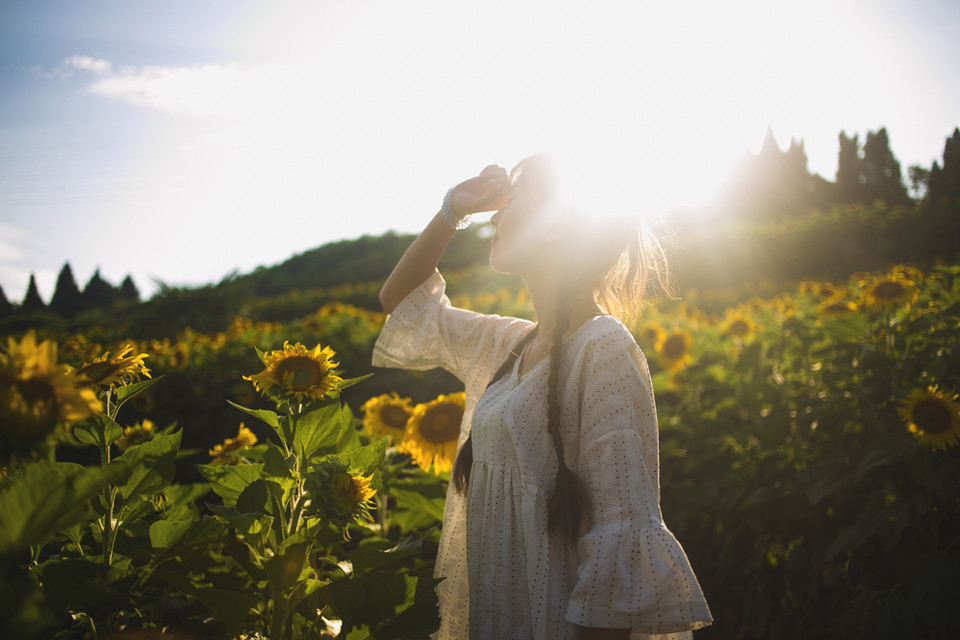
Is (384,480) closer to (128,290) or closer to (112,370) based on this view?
(112,370)

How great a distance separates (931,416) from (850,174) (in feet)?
59.3

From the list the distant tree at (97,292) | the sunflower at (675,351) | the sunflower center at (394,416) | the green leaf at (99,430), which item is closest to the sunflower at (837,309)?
the sunflower at (675,351)

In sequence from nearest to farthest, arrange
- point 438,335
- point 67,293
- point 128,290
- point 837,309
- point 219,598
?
point 219,598 → point 438,335 → point 67,293 → point 837,309 → point 128,290

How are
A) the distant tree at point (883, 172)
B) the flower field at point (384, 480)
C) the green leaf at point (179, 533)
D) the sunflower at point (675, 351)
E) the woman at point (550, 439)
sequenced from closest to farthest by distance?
the flower field at point (384, 480) → the green leaf at point (179, 533) → the woman at point (550, 439) → the sunflower at point (675, 351) → the distant tree at point (883, 172)

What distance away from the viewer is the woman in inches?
46.0

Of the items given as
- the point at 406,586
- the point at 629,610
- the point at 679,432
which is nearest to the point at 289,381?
the point at 406,586

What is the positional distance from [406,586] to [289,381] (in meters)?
0.49

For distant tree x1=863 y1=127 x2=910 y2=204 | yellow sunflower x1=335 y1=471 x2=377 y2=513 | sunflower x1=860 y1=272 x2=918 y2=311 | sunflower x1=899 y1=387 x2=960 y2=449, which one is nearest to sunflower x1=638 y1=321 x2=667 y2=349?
sunflower x1=860 y1=272 x2=918 y2=311

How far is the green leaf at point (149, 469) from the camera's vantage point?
1130mm

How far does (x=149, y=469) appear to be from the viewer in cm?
114

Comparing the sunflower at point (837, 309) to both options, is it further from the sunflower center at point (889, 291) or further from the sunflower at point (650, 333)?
the sunflower at point (650, 333)

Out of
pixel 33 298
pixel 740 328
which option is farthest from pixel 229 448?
pixel 740 328

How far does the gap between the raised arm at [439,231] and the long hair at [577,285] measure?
9cm

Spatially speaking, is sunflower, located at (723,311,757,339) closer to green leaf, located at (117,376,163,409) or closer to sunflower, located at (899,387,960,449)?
sunflower, located at (899,387,960,449)
